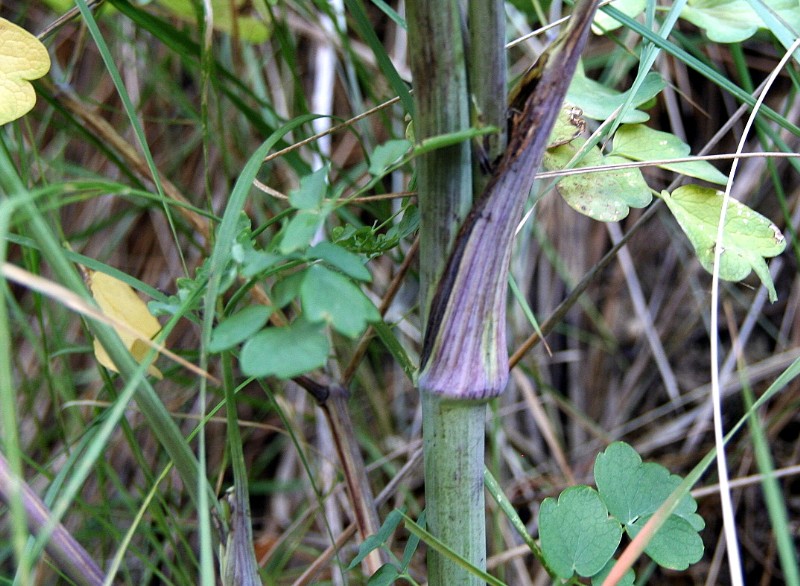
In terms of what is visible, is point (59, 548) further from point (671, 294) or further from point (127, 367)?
point (671, 294)

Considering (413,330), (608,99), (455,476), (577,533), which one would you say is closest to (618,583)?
(577,533)

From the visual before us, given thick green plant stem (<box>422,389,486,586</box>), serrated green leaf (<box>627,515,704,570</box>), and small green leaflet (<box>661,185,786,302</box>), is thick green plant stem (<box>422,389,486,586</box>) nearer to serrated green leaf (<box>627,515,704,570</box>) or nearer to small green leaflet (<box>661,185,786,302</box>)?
serrated green leaf (<box>627,515,704,570</box>)

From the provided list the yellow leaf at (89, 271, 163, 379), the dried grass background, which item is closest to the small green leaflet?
the yellow leaf at (89, 271, 163, 379)

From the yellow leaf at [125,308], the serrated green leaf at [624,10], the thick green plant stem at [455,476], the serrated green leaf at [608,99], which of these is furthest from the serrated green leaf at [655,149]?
the yellow leaf at [125,308]

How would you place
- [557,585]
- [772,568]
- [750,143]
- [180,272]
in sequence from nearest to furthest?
[557,585] < [772,568] < [750,143] < [180,272]

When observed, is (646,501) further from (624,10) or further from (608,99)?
(624,10)

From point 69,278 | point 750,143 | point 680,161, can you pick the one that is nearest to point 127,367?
point 69,278
